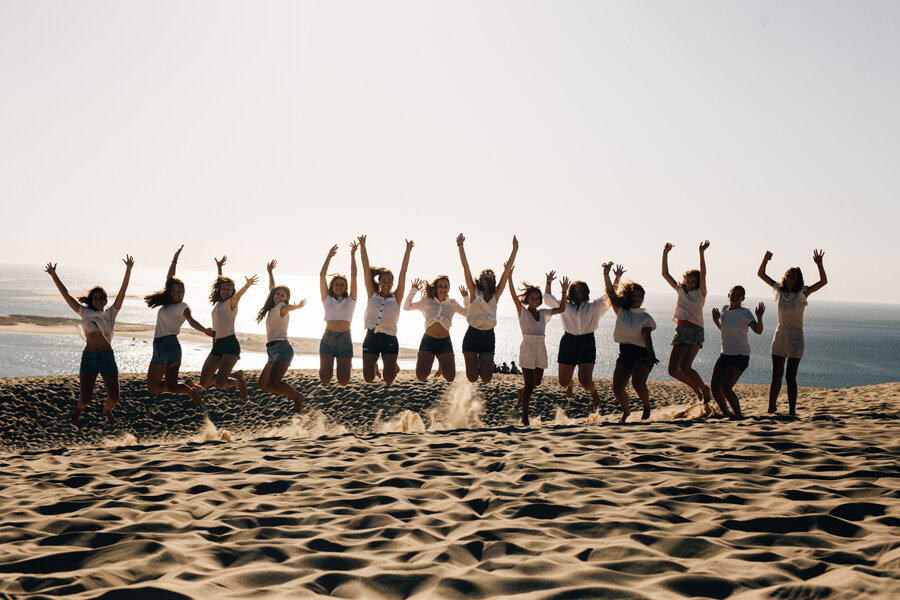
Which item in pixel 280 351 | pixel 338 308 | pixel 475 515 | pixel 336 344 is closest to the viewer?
pixel 475 515

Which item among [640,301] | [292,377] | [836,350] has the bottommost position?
[836,350]

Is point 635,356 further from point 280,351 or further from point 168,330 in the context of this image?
point 168,330

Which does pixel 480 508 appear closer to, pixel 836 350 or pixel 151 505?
pixel 151 505

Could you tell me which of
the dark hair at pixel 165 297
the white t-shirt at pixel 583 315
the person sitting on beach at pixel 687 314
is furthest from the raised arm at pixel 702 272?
the dark hair at pixel 165 297

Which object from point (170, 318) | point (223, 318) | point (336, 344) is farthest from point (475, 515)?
point (170, 318)

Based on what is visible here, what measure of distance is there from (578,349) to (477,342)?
5.34 ft

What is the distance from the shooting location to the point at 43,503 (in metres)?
4.64

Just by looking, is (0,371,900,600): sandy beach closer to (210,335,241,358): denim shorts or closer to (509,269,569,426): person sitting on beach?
(509,269,569,426): person sitting on beach

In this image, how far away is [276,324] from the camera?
29.7 ft

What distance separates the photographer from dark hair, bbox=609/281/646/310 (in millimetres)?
8492


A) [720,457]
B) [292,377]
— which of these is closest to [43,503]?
[720,457]

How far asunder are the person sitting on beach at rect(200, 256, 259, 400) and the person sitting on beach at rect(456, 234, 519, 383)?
326 cm

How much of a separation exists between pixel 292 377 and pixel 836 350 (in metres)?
123

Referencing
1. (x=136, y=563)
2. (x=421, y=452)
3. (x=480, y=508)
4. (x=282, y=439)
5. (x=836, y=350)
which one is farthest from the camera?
(x=836, y=350)
